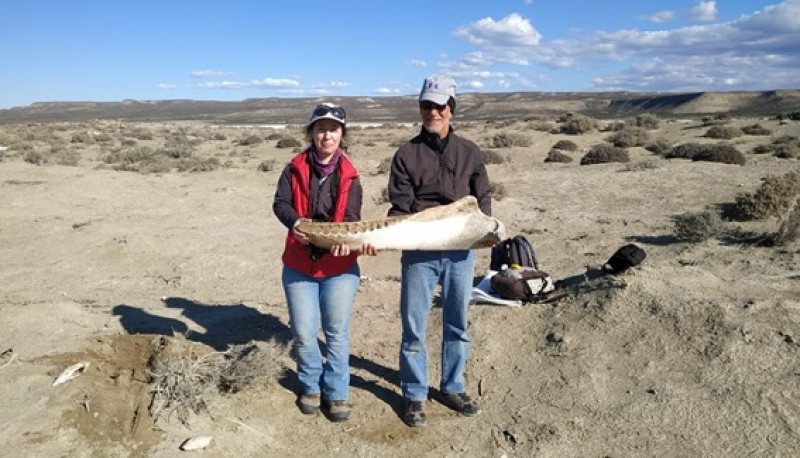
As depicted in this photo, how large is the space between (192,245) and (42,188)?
6.59 meters

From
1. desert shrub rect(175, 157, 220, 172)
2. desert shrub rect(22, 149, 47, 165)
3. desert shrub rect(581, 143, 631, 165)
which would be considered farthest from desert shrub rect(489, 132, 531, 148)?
desert shrub rect(22, 149, 47, 165)

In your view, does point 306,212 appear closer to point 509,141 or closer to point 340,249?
point 340,249

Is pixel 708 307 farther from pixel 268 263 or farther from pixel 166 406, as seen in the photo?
pixel 268 263

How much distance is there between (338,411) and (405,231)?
137cm

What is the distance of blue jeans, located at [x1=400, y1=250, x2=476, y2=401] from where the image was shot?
11.3 ft

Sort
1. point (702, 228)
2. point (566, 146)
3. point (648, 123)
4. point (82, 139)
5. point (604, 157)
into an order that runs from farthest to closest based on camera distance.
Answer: point (82, 139)
point (648, 123)
point (566, 146)
point (604, 157)
point (702, 228)

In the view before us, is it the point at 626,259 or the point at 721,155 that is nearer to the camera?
the point at 626,259

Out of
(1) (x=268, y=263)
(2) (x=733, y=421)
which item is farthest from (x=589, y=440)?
(1) (x=268, y=263)

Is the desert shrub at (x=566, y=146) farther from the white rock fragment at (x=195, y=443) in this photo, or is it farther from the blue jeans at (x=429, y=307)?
the white rock fragment at (x=195, y=443)

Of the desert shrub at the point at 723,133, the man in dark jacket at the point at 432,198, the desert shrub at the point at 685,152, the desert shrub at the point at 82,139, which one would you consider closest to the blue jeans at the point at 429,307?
the man in dark jacket at the point at 432,198

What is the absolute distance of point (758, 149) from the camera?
52.2 ft

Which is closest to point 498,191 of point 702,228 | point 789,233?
point 702,228

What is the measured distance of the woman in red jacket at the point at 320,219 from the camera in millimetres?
3334

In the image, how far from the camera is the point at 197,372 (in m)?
3.83
